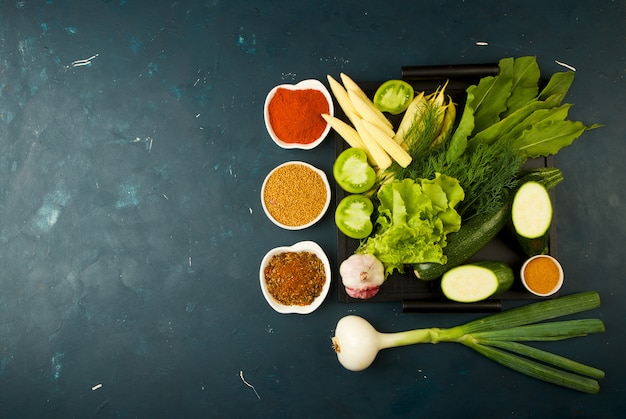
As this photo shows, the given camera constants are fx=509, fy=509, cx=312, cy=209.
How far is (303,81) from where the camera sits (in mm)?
1956

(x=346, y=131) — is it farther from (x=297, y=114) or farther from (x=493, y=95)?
(x=493, y=95)

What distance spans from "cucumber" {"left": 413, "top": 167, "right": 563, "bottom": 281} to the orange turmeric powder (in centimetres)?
18

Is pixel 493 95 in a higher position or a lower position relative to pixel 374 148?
higher

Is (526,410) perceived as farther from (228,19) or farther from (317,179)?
(228,19)

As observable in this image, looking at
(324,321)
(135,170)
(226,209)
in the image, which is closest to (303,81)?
(226,209)

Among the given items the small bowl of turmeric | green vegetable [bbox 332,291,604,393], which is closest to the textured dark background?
green vegetable [bbox 332,291,604,393]

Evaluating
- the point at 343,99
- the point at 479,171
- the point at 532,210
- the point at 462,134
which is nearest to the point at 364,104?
the point at 343,99

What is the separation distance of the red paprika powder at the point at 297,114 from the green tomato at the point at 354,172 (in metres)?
0.16

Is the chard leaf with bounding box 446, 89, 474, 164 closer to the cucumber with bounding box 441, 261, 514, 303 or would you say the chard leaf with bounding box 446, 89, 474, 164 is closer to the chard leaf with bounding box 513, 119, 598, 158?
the chard leaf with bounding box 513, 119, 598, 158

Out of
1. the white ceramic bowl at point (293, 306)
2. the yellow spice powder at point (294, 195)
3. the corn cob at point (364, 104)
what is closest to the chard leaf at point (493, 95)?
the corn cob at point (364, 104)

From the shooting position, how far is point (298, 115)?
1.91 metres

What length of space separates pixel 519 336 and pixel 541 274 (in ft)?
0.80

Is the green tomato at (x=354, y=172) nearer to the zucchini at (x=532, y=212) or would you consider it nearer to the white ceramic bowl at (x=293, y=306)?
the white ceramic bowl at (x=293, y=306)

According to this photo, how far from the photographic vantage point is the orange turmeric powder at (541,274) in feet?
6.01
